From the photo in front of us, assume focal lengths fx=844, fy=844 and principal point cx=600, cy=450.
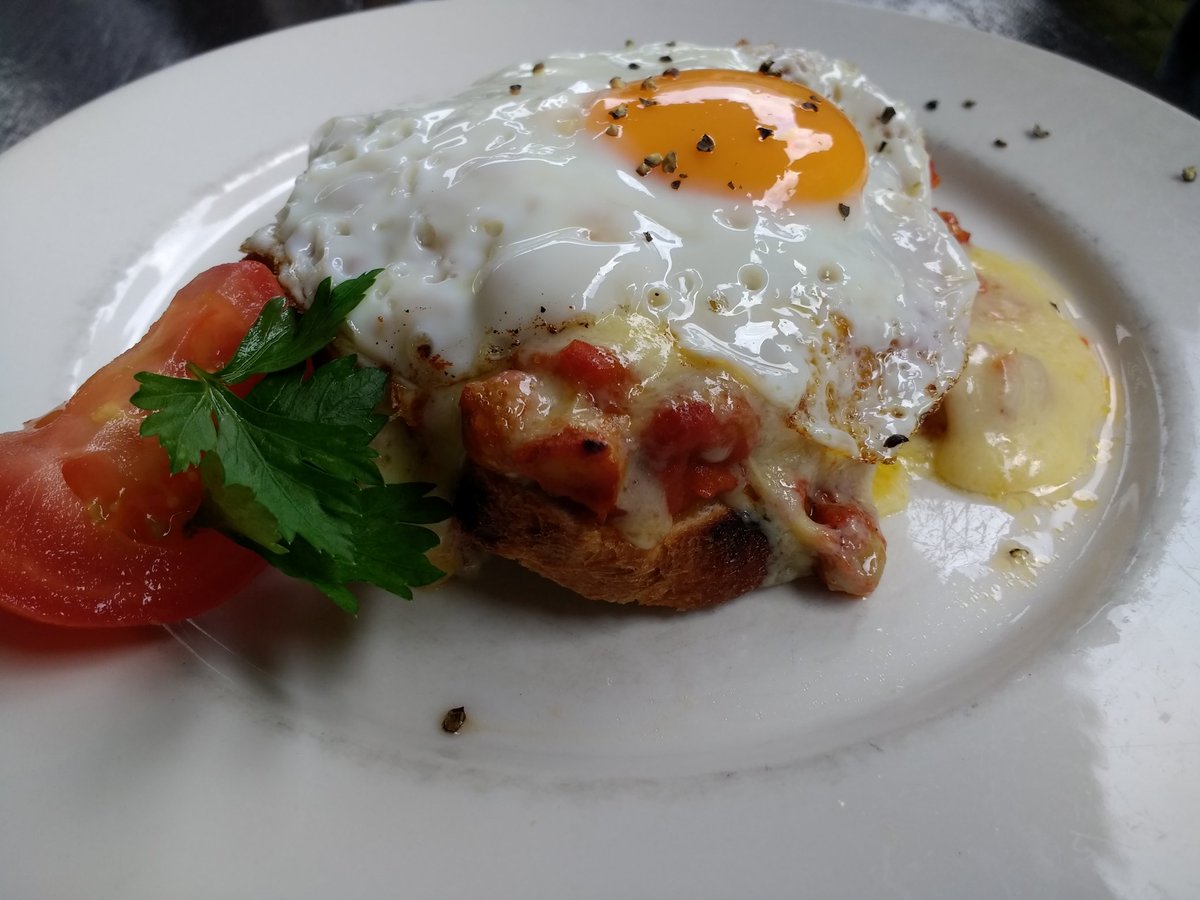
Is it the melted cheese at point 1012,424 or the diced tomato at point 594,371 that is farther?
the melted cheese at point 1012,424

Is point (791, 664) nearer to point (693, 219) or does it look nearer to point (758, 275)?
point (758, 275)

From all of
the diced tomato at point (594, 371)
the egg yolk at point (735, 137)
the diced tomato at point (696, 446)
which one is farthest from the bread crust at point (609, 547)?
the egg yolk at point (735, 137)

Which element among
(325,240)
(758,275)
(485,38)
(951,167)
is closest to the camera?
(758,275)

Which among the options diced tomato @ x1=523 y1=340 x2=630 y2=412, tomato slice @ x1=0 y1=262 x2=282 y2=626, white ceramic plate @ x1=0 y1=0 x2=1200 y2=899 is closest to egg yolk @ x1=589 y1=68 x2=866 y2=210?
diced tomato @ x1=523 y1=340 x2=630 y2=412

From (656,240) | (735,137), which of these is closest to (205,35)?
(735,137)

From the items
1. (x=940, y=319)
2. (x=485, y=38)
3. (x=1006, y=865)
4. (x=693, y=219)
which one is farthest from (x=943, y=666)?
(x=485, y=38)

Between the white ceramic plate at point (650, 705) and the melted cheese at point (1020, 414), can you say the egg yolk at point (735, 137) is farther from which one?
the white ceramic plate at point (650, 705)
